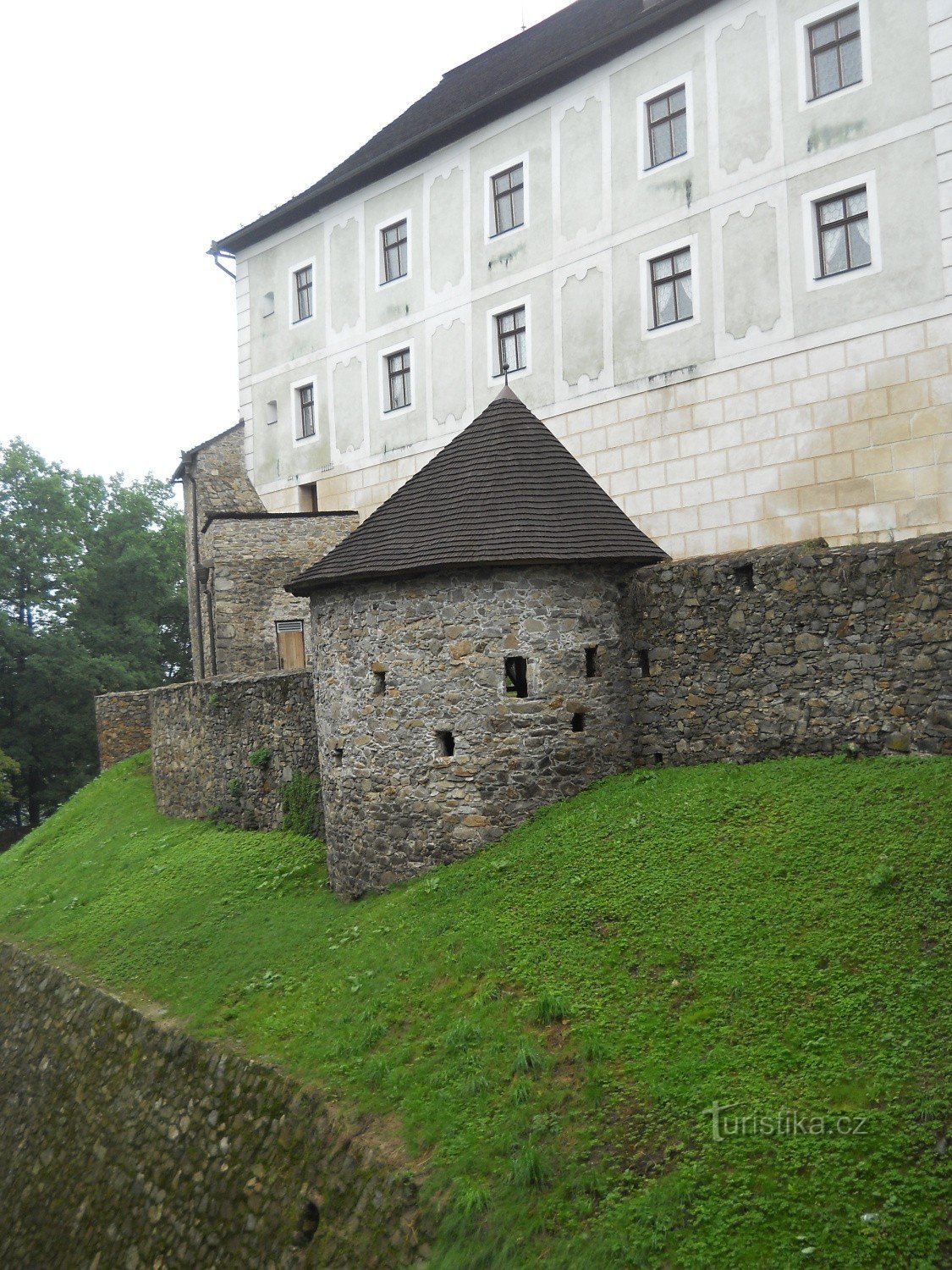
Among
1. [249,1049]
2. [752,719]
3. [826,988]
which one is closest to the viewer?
[826,988]

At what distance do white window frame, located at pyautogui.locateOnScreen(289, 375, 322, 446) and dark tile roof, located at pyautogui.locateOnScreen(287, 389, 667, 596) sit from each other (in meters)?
11.3

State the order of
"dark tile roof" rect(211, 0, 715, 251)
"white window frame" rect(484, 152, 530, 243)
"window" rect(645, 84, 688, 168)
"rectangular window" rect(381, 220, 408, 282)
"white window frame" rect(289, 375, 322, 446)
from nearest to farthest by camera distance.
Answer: "window" rect(645, 84, 688, 168) → "dark tile roof" rect(211, 0, 715, 251) → "white window frame" rect(484, 152, 530, 243) → "rectangular window" rect(381, 220, 408, 282) → "white window frame" rect(289, 375, 322, 446)

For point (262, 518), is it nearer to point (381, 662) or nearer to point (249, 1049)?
point (381, 662)

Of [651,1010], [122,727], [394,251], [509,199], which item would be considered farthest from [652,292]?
[122,727]

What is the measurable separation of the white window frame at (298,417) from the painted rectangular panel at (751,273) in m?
10.5

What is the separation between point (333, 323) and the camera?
24984 mm

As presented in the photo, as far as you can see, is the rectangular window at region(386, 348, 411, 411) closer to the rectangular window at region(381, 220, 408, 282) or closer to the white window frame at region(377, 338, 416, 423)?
the white window frame at region(377, 338, 416, 423)

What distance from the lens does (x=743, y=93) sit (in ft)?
57.4

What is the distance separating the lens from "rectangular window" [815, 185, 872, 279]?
16.2 meters

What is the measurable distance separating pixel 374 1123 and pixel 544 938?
2109 mm

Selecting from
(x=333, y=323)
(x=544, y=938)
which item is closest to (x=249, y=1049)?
(x=544, y=938)

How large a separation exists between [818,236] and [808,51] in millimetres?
2676

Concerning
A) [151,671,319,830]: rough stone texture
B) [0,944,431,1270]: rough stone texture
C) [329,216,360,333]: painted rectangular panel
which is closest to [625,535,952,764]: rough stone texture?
[151,671,319,830]: rough stone texture

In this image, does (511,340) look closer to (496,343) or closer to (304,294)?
(496,343)
